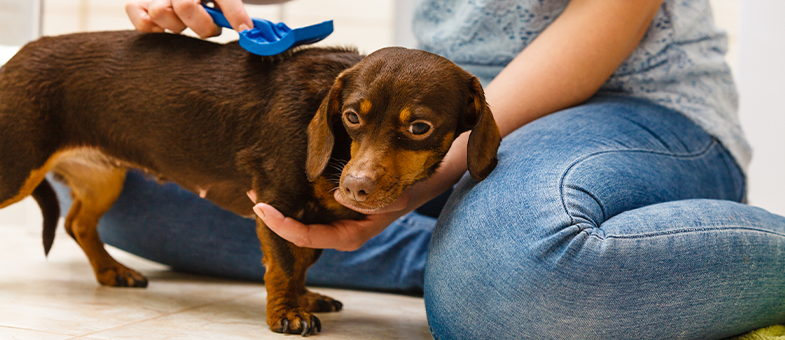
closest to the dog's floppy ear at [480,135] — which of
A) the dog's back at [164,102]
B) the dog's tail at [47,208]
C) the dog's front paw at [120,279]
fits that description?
the dog's back at [164,102]

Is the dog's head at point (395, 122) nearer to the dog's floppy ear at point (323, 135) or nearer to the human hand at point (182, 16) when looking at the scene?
the dog's floppy ear at point (323, 135)

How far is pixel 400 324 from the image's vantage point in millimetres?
1812

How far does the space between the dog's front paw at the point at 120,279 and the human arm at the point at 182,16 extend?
879mm

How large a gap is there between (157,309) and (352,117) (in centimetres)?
89

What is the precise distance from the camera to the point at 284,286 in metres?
1.64

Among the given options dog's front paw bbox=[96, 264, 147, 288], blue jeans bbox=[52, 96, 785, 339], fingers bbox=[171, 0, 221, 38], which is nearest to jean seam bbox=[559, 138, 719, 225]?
blue jeans bbox=[52, 96, 785, 339]

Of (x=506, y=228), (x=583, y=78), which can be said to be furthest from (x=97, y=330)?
(x=583, y=78)

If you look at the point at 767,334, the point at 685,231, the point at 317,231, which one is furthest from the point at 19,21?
the point at 767,334

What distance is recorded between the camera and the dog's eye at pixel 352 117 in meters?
1.42

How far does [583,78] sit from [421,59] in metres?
0.61

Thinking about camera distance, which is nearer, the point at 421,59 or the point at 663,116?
the point at 421,59

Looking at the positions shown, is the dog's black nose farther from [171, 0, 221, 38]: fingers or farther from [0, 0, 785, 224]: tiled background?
[0, 0, 785, 224]: tiled background

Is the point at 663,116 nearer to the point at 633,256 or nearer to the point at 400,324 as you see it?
the point at 633,256

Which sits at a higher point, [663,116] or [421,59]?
[421,59]
